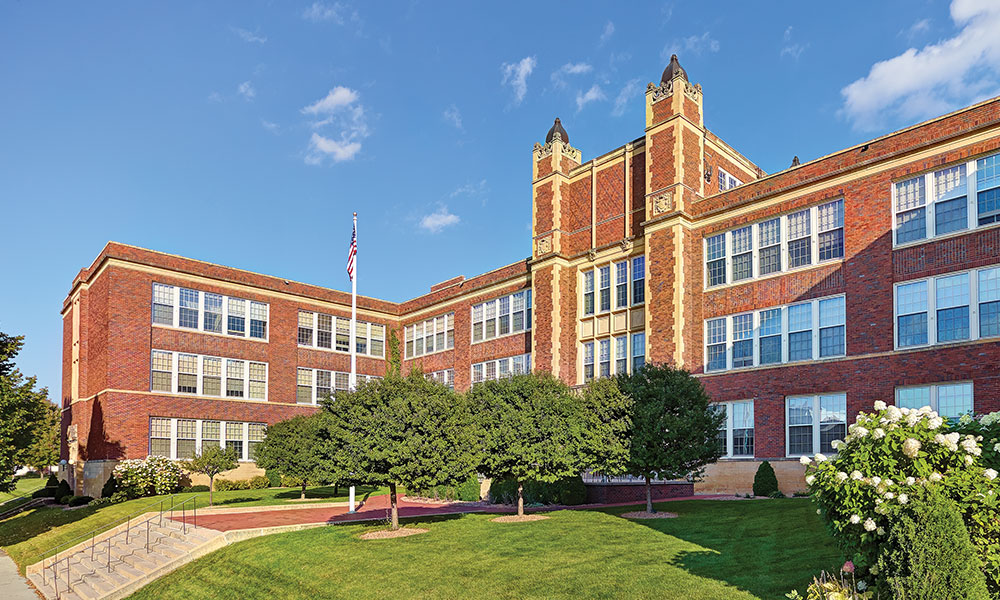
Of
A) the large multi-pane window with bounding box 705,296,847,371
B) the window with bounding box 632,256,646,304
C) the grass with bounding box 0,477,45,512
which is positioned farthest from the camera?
the grass with bounding box 0,477,45,512

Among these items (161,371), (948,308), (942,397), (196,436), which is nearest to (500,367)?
(196,436)

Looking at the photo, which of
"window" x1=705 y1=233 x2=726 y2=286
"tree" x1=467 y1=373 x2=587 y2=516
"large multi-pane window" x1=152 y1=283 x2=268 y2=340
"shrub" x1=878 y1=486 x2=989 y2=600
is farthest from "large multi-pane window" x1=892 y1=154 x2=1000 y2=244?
"large multi-pane window" x1=152 y1=283 x2=268 y2=340

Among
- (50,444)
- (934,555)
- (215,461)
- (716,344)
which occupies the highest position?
(716,344)

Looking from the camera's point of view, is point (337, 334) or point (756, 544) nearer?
point (756, 544)

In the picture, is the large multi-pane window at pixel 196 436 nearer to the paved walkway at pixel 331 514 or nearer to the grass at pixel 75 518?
the grass at pixel 75 518

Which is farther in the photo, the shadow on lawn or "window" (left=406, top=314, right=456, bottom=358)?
"window" (left=406, top=314, right=456, bottom=358)

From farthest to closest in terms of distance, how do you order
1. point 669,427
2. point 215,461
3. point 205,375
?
point 205,375 < point 215,461 < point 669,427

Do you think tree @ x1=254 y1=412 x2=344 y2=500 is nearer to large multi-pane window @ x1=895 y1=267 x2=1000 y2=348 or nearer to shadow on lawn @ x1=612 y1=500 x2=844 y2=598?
shadow on lawn @ x1=612 y1=500 x2=844 y2=598

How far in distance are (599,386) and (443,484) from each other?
6091mm

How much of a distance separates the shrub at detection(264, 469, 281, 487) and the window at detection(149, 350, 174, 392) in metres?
7.10

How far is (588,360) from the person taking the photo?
3631 cm

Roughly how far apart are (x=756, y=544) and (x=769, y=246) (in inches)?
637

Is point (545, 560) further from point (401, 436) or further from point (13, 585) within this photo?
point (13, 585)

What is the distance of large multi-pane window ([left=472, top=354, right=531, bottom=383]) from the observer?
41.1 metres
